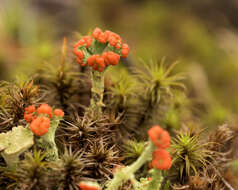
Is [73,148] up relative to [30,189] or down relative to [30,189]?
up

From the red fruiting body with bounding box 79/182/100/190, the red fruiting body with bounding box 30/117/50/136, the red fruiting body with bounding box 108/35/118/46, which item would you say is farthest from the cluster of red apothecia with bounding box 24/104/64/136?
the red fruiting body with bounding box 108/35/118/46

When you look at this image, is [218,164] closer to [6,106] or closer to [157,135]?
[157,135]

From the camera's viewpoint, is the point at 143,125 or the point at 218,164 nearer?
the point at 218,164

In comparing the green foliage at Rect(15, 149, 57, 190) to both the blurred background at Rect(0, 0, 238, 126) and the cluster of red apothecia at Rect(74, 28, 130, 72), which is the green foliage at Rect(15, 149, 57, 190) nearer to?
the cluster of red apothecia at Rect(74, 28, 130, 72)

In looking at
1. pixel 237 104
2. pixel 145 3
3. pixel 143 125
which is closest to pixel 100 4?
pixel 145 3

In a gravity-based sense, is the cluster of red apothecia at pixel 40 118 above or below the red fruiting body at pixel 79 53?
below

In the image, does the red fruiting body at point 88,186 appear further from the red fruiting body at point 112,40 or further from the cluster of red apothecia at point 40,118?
the red fruiting body at point 112,40

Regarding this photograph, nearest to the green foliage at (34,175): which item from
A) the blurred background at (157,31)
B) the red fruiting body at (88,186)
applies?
the red fruiting body at (88,186)

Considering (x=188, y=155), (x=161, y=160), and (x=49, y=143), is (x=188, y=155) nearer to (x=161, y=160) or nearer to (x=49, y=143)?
(x=161, y=160)
